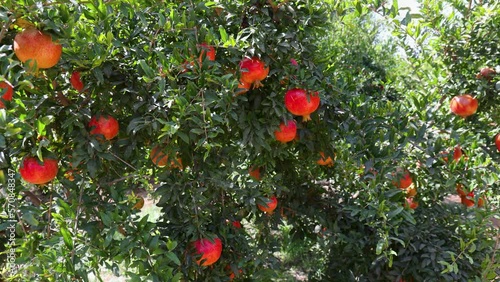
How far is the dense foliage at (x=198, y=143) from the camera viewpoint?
105 centimetres

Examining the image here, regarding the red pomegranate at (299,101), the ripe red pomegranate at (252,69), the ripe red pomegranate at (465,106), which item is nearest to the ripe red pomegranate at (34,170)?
the ripe red pomegranate at (252,69)

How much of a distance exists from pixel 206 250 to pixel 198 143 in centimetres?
41

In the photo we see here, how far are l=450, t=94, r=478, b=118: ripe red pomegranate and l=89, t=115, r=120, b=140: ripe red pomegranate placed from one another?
166 cm

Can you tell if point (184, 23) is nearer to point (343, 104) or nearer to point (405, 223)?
point (343, 104)

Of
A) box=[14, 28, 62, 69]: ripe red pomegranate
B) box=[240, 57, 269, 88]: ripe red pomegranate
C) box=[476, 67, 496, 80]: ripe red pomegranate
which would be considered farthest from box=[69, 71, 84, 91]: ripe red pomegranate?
box=[476, 67, 496, 80]: ripe red pomegranate

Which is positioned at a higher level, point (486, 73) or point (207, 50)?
point (207, 50)

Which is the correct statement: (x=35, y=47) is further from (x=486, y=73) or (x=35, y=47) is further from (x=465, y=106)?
(x=486, y=73)

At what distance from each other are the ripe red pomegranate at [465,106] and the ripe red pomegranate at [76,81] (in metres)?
1.74

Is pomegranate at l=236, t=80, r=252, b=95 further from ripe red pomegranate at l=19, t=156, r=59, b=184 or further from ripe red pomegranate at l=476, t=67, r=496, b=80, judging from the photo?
ripe red pomegranate at l=476, t=67, r=496, b=80

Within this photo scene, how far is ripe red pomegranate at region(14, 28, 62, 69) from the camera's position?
0.96m

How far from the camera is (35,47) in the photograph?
96 cm

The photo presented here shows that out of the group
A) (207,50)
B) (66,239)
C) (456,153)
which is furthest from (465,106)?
(66,239)

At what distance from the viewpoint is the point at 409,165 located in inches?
65.9

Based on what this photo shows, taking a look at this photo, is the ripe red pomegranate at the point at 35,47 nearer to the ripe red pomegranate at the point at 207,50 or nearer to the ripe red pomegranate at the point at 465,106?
the ripe red pomegranate at the point at 207,50
